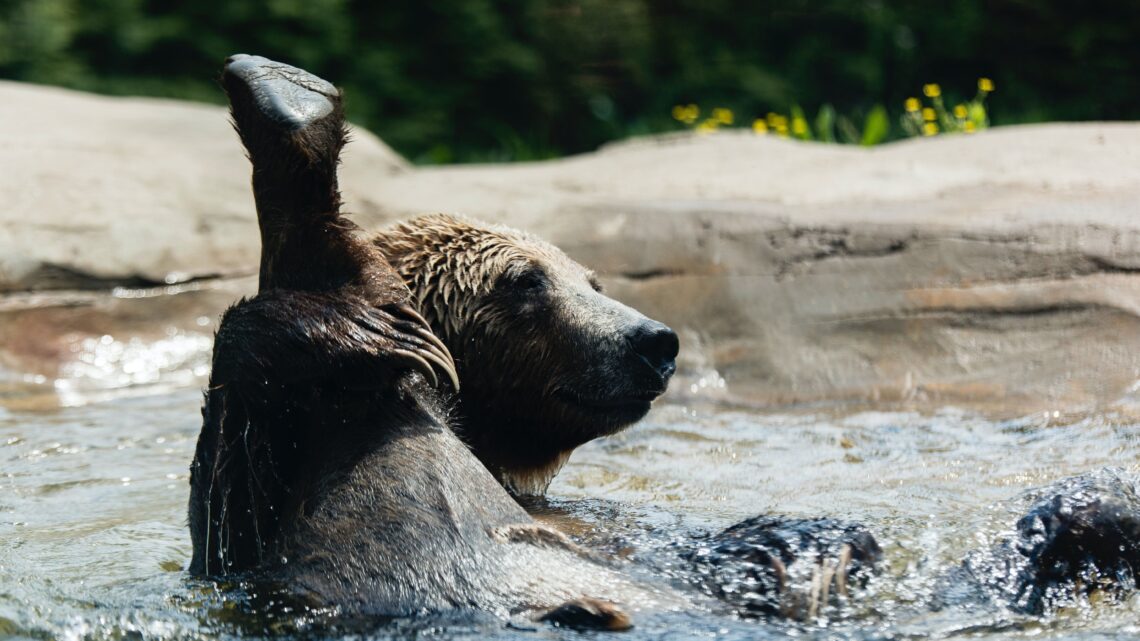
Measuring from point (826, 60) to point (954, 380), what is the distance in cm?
783

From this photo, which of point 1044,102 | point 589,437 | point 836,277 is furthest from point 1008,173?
point 1044,102

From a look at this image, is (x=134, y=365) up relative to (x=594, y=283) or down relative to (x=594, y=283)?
down

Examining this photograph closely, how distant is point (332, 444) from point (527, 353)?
0.74m

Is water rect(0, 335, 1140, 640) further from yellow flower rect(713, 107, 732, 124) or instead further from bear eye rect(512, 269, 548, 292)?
yellow flower rect(713, 107, 732, 124)

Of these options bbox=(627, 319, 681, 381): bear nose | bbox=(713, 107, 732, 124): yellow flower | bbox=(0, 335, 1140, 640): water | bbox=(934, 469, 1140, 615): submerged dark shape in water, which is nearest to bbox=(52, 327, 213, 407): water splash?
bbox=(0, 335, 1140, 640): water

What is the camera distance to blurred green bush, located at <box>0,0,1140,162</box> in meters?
12.2

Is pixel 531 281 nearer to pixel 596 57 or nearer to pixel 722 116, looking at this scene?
pixel 722 116

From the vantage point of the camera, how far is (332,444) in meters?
3.46

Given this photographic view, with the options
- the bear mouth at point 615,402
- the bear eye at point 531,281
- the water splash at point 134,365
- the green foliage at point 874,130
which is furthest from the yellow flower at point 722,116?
the bear mouth at point 615,402

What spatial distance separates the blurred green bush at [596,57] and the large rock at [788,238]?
160 inches

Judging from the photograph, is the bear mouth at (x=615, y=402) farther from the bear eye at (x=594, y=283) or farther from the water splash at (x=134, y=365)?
the water splash at (x=134, y=365)

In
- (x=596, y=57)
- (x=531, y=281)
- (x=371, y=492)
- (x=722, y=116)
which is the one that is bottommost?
(x=596, y=57)

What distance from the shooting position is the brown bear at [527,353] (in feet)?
13.0

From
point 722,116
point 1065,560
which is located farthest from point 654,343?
point 722,116
